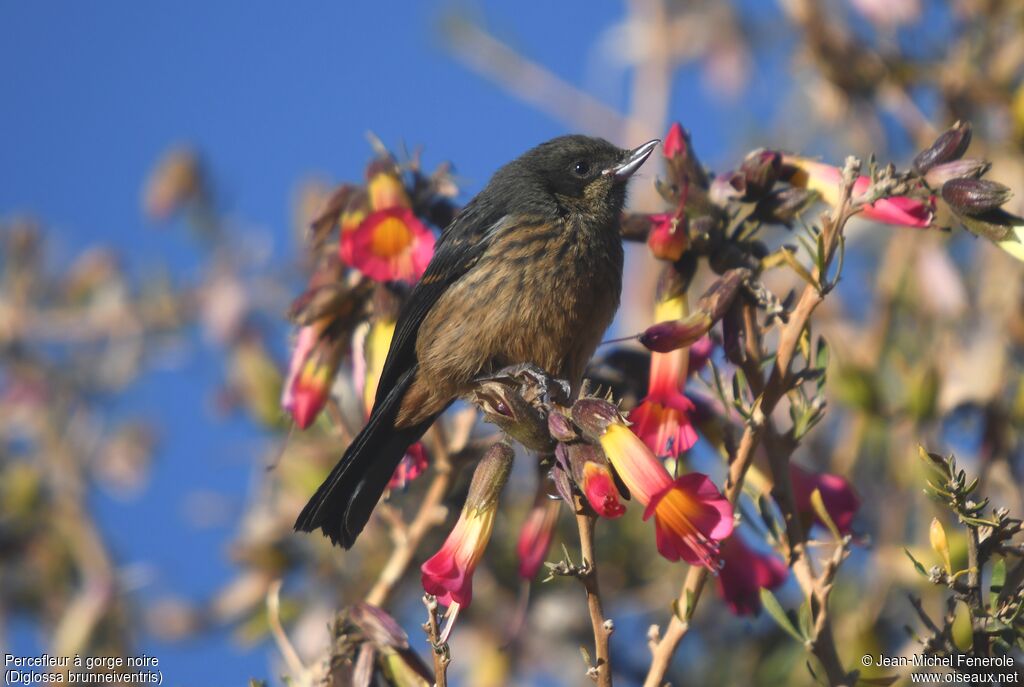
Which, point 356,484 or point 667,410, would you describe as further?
point 356,484

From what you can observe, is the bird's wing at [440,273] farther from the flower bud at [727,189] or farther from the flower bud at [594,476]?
the flower bud at [594,476]

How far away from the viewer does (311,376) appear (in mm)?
2891

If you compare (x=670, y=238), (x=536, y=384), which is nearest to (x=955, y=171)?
(x=670, y=238)

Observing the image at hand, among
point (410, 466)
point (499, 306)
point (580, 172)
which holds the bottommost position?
point (410, 466)

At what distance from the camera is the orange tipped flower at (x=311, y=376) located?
2887 millimetres

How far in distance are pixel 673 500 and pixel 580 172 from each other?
1.82 metres

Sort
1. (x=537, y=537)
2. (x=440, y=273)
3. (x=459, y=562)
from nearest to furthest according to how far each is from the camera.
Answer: (x=459, y=562)
(x=537, y=537)
(x=440, y=273)

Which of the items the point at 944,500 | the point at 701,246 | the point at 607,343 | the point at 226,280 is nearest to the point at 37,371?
the point at 226,280

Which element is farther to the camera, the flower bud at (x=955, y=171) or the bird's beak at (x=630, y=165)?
the bird's beak at (x=630, y=165)

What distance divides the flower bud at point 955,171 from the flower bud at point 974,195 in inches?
0.6

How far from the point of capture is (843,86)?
418 centimetres

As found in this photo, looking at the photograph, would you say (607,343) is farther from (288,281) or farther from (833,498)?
(288,281)

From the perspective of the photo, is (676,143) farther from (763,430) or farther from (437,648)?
(437,648)

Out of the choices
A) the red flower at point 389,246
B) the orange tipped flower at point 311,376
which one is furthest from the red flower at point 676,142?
the orange tipped flower at point 311,376
